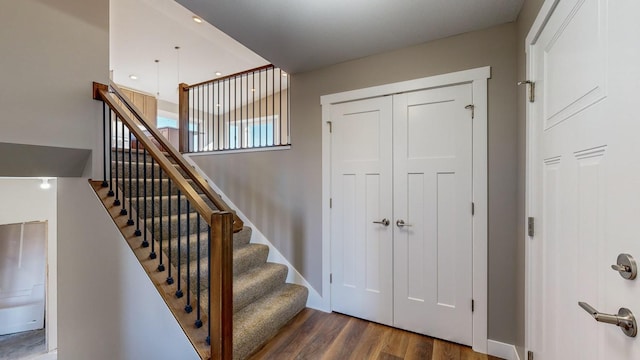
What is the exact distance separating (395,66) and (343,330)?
2408mm

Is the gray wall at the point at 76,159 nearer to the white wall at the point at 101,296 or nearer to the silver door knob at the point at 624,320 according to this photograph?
the white wall at the point at 101,296

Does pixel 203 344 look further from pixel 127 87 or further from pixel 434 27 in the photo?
pixel 127 87

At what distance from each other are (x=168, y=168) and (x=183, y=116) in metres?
2.50

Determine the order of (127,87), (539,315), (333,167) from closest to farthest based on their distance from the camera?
(539,315), (333,167), (127,87)

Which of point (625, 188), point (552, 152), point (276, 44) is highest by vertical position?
point (276, 44)

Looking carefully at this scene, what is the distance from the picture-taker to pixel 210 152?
11.8ft

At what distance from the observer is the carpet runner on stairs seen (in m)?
2.01

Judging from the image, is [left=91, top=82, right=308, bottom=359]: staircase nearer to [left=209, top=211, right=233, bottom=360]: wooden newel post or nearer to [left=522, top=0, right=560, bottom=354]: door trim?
[left=209, top=211, right=233, bottom=360]: wooden newel post

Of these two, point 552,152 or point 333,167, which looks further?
point 333,167

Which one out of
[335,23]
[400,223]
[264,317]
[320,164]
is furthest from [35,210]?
[400,223]

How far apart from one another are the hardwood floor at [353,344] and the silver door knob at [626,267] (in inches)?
63.8

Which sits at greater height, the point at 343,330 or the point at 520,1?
the point at 520,1

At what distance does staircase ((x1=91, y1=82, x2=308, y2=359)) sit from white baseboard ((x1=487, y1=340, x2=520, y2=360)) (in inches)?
64.6

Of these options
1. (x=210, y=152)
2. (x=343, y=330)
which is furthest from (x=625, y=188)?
(x=210, y=152)
